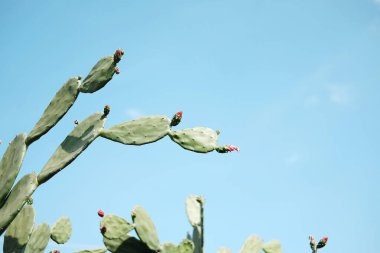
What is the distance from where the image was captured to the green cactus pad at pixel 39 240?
3.35 meters

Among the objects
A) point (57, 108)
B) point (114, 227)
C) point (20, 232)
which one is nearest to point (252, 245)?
point (114, 227)

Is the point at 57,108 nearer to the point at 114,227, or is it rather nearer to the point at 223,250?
the point at 114,227

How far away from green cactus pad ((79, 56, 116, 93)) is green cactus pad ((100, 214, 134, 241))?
1.12m

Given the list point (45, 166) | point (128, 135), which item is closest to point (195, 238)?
point (128, 135)

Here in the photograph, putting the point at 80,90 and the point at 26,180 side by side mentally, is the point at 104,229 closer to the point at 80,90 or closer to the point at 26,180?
the point at 26,180

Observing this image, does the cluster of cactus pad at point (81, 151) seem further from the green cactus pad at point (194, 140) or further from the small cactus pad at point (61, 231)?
the small cactus pad at point (61, 231)

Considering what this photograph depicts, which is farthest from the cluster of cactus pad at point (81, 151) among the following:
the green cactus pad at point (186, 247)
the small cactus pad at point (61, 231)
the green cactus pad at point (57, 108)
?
the small cactus pad at point (61, 231)

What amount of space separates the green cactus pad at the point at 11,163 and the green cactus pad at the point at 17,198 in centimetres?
5

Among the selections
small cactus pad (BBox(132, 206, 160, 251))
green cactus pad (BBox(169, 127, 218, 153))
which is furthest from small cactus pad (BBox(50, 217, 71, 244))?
green cactus pad (BBox(169, 127, 218, 153))

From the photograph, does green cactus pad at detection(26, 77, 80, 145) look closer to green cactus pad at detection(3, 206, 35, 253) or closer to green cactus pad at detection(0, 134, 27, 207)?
green cactus pad at detection(0, 134, 27, 207)

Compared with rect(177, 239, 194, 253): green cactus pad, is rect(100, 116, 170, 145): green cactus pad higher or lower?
higher

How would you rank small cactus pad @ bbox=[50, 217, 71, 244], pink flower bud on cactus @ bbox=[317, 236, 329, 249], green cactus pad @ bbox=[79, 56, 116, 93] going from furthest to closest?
small cactus pad @ bbox=[50, 217, 71, 244] → green cactus pad @ bbox=[79, 56, 116, 93] → pink flower bud on cactus @ bbox=[317, 236, 329, 249]

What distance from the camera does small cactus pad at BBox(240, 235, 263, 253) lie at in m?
3.34

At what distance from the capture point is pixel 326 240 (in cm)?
310
